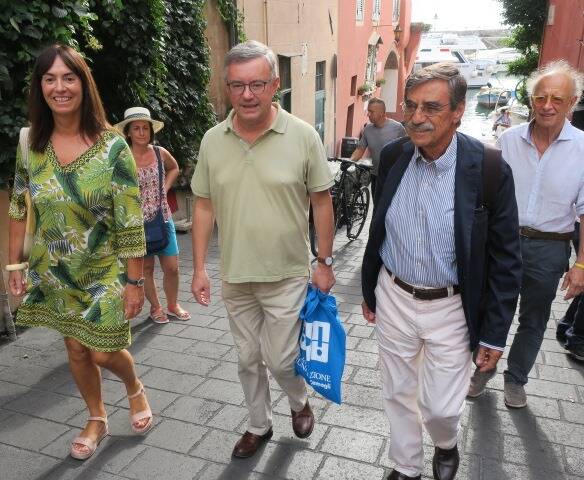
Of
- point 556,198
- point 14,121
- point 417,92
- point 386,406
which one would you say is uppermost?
point 417,92

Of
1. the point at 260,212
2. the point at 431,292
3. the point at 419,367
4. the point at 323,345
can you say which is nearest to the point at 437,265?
the point at 431,292

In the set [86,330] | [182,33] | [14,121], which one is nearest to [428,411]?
[86,330]

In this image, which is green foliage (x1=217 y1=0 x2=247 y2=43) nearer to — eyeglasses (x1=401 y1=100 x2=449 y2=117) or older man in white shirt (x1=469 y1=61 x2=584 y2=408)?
older man in white shirt (x1=469 y1=61 x2=584 y2=408)

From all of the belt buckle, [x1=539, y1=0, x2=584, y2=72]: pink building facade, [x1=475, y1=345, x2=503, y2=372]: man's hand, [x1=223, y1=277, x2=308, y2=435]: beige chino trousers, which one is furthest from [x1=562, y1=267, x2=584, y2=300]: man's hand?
[x1=539, y1=0, x2=584, y2=72]: pink building facade

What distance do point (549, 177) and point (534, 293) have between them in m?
0.66

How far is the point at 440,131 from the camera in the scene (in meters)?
2.17

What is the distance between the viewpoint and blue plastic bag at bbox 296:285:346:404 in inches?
105

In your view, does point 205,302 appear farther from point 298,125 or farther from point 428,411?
point 428,411

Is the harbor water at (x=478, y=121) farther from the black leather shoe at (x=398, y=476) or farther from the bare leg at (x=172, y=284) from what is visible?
the black leather shoe at (x=398, y=476)

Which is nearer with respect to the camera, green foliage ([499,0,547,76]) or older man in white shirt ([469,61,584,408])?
older man in white shirt ([469,61,584,408])

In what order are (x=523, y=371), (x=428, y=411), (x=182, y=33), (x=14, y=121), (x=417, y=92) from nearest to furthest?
(x=417, y=92), (x=428, y=411), (x=523, y=371), (x=14, y=121), (x=182, y=33)

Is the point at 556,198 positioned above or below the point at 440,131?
below

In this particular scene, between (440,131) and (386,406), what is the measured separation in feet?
4.21

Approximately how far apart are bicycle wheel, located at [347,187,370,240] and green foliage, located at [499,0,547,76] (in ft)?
43.2
